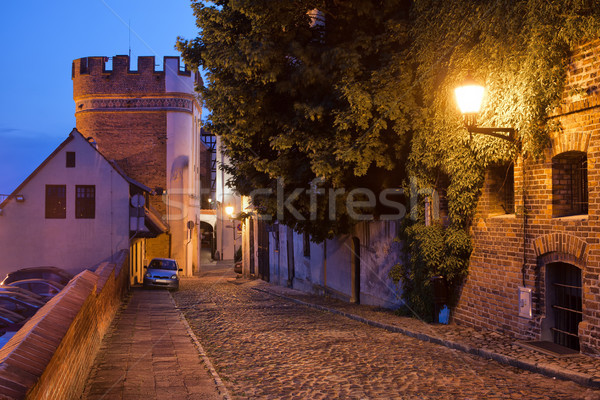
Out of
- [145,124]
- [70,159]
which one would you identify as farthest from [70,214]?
[145,124]

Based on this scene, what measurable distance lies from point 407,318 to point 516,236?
3826 mm

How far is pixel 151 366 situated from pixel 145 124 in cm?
3375

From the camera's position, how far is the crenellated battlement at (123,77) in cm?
4038

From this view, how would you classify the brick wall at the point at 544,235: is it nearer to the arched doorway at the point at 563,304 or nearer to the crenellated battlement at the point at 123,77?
the arched doorway at the point at 563,304

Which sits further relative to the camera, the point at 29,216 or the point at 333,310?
the point at 29,216

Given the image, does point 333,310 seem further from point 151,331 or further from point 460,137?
point 460,137

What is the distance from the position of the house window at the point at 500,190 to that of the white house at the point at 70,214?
21.9m

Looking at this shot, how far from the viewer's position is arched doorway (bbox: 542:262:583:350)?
9.62 metres

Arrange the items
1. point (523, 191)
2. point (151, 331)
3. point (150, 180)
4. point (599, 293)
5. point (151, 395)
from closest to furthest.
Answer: point (151, 395), point (599, 293), point (523, 191), point (151, 331), point (150, 180)

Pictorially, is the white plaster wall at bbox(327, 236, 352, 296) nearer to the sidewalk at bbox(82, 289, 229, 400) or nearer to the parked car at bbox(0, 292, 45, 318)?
the sidewalk at bbox(82, 289, 229, 400)

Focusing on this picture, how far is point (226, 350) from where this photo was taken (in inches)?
415

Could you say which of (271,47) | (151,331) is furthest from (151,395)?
(271,47)

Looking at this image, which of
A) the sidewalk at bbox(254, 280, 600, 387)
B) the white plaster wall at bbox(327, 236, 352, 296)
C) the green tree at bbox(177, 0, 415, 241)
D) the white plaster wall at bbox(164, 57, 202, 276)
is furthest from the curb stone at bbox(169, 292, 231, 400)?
the white plaster wall at bbox(164, 57, 202, 276)

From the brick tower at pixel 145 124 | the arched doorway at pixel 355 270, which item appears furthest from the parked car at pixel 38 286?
the brick tower at pixel 145 124
